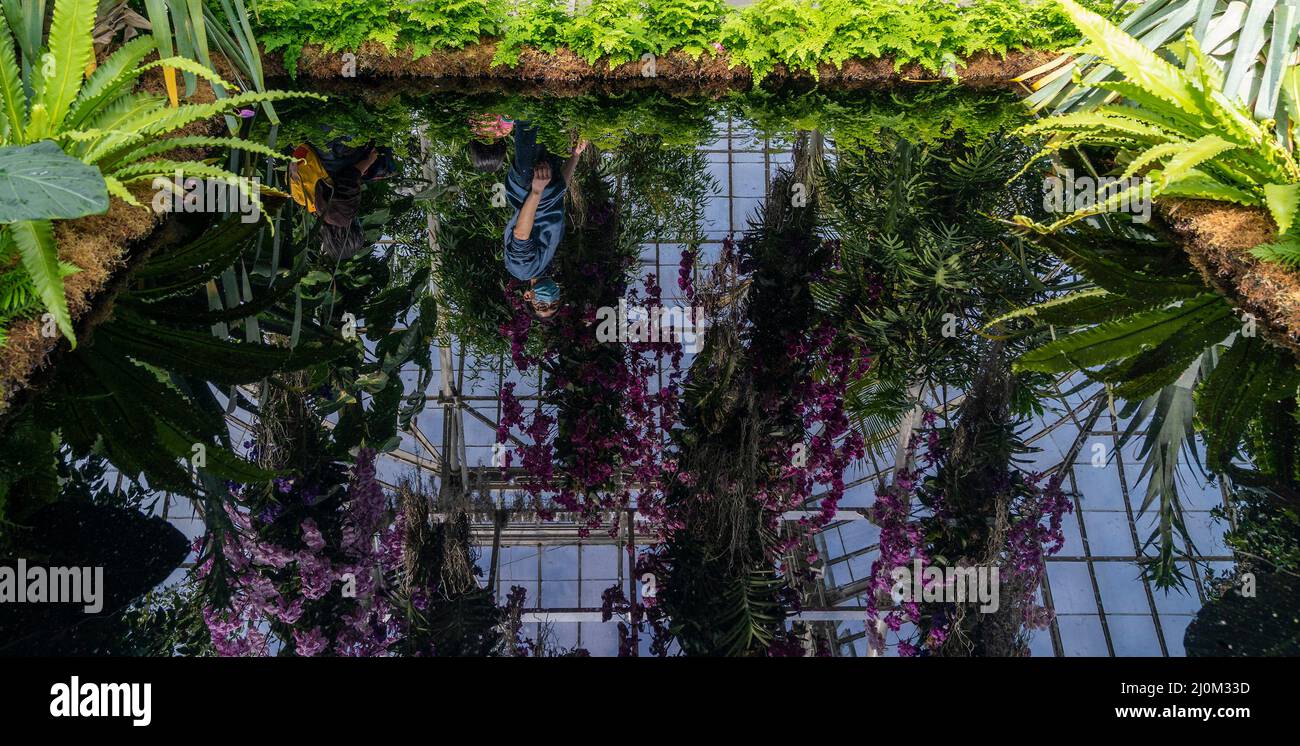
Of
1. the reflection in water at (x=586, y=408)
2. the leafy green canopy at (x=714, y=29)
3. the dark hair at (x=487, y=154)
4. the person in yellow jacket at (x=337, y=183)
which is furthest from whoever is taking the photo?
the leafy green canopy at (x=714, y=29)

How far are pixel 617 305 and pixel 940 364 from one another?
4.36 ft

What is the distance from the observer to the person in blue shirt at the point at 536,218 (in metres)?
5.01

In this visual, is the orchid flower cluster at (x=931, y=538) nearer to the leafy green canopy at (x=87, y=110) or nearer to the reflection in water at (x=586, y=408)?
the reflection in water at (x=586, y=408)

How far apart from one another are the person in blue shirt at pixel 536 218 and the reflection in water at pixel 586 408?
0.6 inches

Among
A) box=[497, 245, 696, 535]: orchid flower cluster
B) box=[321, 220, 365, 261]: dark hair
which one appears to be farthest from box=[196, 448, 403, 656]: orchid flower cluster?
box=[321, 220, 365, 261]: dark hair

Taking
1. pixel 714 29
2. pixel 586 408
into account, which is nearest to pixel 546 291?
pixel 586 408

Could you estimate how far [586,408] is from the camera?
4.52 meters

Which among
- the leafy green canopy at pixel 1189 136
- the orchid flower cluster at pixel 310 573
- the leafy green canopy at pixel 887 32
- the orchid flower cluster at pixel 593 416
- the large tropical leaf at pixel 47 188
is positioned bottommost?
the orchid flower cluster at pixel 310 573

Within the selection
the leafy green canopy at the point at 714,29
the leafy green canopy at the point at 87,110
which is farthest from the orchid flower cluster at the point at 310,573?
the leafy green canopy at the point at 714,29

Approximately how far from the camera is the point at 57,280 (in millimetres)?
3670

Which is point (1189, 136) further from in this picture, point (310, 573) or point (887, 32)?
point (310, 573)

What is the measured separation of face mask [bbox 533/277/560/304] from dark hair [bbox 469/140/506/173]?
3.33 feet

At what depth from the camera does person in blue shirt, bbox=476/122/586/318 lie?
501 centimetres
